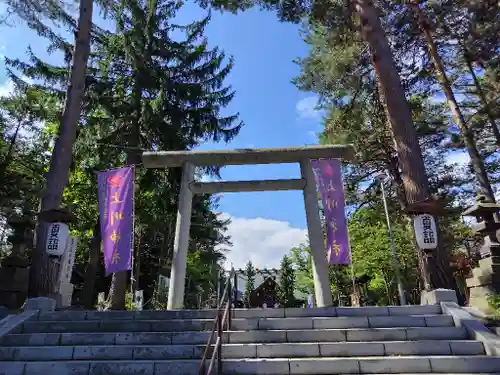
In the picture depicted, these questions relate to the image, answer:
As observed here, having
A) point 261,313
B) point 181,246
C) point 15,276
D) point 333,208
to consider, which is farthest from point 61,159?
point 333,208

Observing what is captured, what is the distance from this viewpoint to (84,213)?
1853cm

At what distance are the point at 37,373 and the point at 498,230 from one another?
8.14 meters

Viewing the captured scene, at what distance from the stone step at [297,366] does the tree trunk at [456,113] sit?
865 centimetres

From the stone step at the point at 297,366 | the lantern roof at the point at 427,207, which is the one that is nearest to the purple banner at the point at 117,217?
the stone step at the point at 297,366

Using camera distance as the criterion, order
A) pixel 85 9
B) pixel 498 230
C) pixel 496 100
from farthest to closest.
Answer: pixel 496 100 < pixel 85 9 < pixel 498 230

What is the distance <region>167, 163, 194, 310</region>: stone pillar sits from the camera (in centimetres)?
830

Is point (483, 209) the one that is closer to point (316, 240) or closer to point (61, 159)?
point (316, 240)

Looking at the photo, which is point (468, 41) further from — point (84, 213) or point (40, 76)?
point (84, 213)

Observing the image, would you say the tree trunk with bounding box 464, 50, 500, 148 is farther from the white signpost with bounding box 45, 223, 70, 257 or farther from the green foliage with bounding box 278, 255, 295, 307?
the white signpost with bounding box 45, 223, 70, 257

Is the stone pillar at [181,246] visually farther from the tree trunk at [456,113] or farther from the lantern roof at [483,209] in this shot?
the tree trunk at [456,113]

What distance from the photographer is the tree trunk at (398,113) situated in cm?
828

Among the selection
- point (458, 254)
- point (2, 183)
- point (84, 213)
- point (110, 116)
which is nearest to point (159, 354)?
point (110, 116)

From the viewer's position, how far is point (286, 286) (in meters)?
16.2

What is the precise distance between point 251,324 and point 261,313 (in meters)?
0.39
